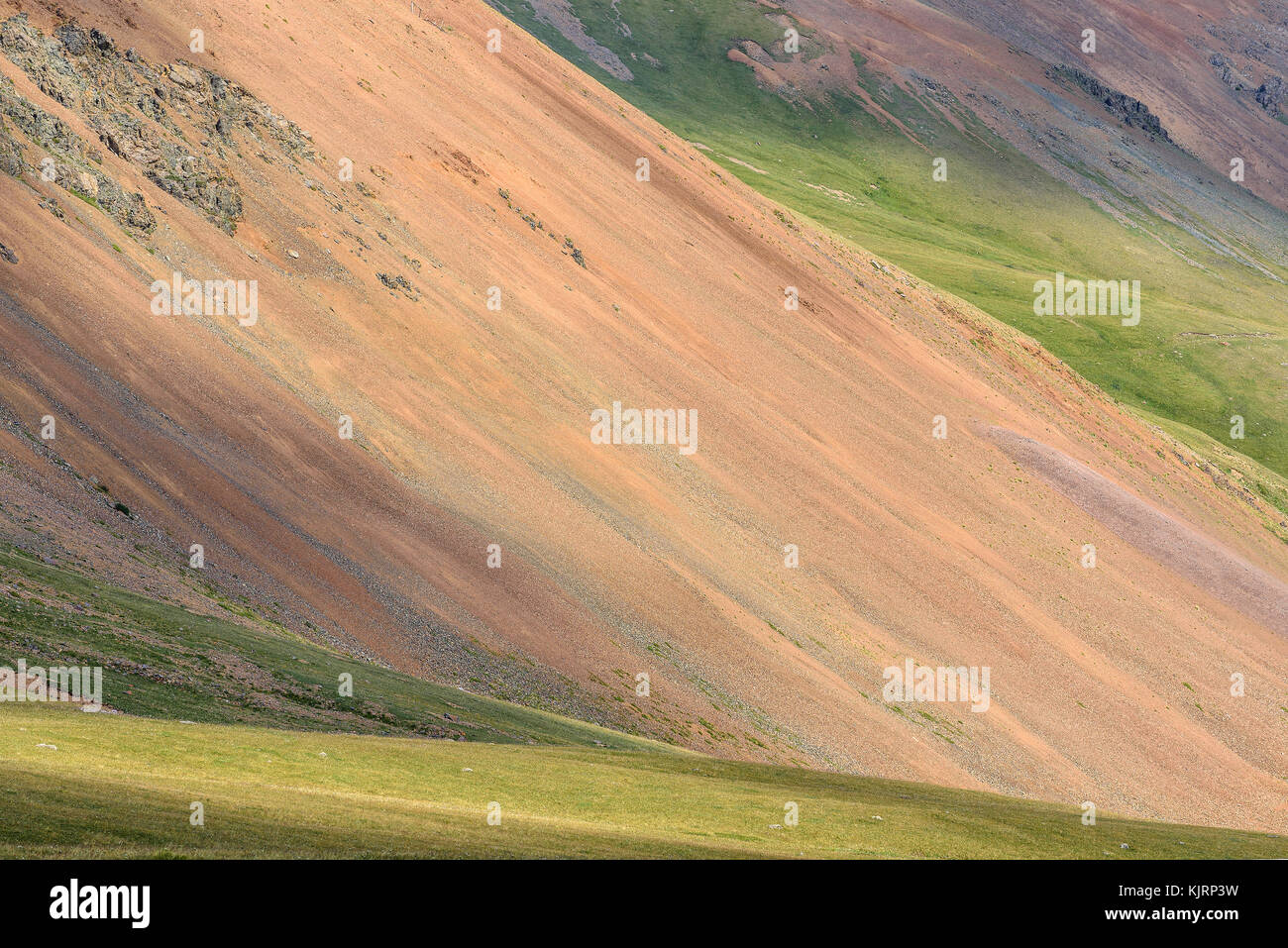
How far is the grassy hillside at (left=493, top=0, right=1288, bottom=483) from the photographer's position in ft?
404

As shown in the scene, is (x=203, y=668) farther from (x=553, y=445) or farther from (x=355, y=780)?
(x=553, y=445)

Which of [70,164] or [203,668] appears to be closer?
[203,668]

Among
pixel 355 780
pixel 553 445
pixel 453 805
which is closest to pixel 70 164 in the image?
pixel 553 445

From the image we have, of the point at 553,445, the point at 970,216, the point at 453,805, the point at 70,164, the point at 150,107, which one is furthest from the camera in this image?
the point at 970,216

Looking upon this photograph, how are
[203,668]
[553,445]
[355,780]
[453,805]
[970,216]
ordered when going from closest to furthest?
[453,805]
[355,780]
[203,668]
[553,445]
[970,216]

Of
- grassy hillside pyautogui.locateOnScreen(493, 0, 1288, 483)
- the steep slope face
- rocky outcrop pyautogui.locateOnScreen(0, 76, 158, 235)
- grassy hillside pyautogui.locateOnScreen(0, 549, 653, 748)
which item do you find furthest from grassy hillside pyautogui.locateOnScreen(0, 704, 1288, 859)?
grassy hillside pyautogui.locateOnScreen(493, 0, 1288, 483)

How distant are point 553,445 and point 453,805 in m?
37.7

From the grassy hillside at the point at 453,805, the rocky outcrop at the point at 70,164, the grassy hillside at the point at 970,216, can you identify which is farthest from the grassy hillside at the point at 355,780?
the grassy hillside at the point at 970,216

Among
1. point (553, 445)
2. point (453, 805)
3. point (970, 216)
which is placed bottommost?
point (453, 805)

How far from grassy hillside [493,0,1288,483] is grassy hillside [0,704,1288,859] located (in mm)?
96004

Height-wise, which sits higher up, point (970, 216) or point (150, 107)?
point (970, 216)

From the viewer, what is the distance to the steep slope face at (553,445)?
1687 inches

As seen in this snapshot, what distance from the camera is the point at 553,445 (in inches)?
2301
